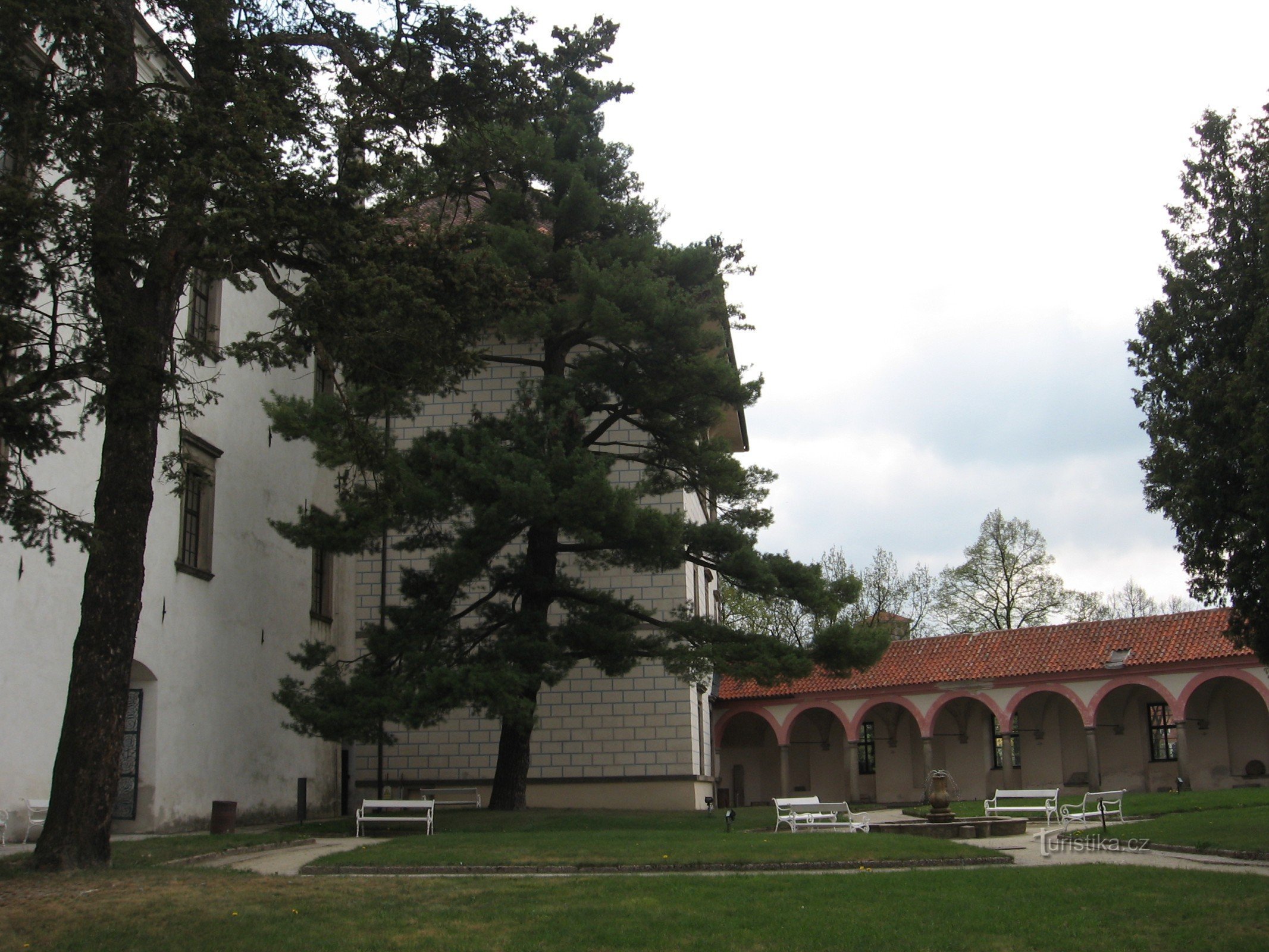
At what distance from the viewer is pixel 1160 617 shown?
34219mm

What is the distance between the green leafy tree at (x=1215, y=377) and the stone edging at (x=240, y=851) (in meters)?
12.8

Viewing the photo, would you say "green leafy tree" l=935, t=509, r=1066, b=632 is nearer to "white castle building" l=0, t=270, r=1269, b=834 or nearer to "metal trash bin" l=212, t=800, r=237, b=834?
"white castle building" l=0, t=270, r=1269, b=834

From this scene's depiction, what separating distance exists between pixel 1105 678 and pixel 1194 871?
23.4 metres

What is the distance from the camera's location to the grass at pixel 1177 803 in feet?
73.3

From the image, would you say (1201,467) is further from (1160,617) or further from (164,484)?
(1160,617)

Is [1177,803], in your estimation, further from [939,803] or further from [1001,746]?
[1001,746]

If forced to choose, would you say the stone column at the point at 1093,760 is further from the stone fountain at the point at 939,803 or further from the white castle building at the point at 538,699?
the stone fountain at the point at 939,803

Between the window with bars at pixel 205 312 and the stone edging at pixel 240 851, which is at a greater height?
the window with bars at pixel 205 312

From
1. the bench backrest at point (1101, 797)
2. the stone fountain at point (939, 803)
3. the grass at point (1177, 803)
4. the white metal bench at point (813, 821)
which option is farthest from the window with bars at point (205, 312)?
the bench backrest at point (1101, 797)

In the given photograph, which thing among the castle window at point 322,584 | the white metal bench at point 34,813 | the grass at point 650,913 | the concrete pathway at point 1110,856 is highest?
the castle window at point 322,584

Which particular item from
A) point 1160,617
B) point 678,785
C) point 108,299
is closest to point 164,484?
point 108,299

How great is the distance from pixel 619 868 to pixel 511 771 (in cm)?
948

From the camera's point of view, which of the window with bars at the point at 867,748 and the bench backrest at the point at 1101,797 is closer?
the bench backrest at the point at 1101,797

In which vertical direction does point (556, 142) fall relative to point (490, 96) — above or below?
above
